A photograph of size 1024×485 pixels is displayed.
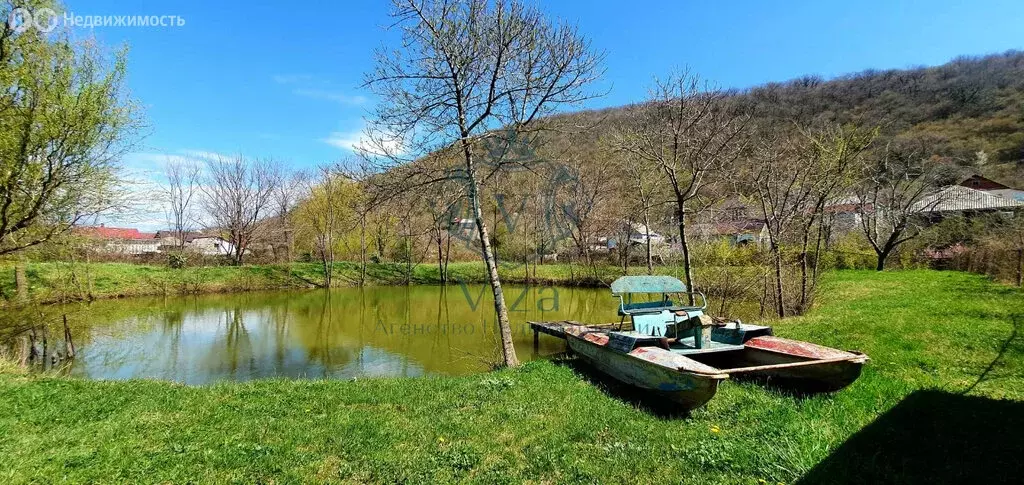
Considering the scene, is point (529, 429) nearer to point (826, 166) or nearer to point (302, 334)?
point (826, 166)

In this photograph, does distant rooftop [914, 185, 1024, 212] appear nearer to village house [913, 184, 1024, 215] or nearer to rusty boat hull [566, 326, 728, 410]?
village house [913, 184, 1024, 215]

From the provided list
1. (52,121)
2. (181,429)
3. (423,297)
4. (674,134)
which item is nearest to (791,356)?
(674,134)

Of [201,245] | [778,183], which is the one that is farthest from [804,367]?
[201,245]

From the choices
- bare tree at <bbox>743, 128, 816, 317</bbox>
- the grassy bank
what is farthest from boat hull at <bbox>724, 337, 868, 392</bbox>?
the grassy bank

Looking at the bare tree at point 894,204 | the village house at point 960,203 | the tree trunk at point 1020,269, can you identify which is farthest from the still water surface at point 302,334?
the village house at point 960,203

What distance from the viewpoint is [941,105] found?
60.8 metres

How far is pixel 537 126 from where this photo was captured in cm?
928

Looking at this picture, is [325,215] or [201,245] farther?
[201,245]

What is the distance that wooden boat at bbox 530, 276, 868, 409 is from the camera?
5.37m

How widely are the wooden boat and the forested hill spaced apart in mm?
39706

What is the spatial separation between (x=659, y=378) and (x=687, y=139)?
22.0 ft

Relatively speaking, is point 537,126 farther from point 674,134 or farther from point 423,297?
point 423,297

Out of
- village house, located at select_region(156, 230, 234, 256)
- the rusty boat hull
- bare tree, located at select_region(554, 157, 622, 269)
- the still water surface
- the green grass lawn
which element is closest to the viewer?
the green grass lawn

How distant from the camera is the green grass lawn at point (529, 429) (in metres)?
3.74
